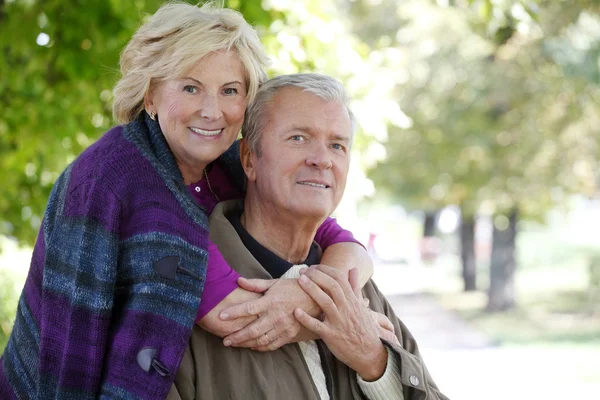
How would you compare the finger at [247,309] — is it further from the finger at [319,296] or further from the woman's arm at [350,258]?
the woman's arm at [350,258]

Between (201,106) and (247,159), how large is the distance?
344 millimetres

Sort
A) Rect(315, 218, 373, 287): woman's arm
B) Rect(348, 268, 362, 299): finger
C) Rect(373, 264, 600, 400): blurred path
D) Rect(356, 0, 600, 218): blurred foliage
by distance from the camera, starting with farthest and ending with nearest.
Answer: Rect(356, 0, 600, 218): blurred foliage, Rect(373, 264, 600, 400): blurred path, Rect(315, 218, 373, 287): woman's arm, Rect(348, 268, 362, 299): finger

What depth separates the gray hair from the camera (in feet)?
8.34

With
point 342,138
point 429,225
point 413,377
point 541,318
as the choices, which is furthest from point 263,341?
point 429,225

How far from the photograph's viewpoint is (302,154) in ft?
8.18

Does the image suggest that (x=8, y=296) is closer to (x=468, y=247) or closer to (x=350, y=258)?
(x=350, y=258)

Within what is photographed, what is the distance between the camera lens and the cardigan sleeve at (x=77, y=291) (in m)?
2.12

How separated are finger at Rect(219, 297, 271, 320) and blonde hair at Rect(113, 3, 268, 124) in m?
0.62

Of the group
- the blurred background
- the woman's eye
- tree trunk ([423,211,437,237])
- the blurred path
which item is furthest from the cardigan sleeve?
tree trunk ([423,211,437,237])

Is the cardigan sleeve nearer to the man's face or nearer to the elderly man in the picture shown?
the elderly man

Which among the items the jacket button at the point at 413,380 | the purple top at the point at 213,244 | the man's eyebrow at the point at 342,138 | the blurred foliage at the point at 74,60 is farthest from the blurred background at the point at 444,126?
the jacket button at the point at 413,380

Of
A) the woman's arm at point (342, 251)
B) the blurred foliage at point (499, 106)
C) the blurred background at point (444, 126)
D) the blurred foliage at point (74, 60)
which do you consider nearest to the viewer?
the woman's arm at point (342, 251)

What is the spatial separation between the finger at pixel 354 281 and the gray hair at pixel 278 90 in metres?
0.48

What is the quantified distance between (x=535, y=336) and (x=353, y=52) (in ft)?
30.2
